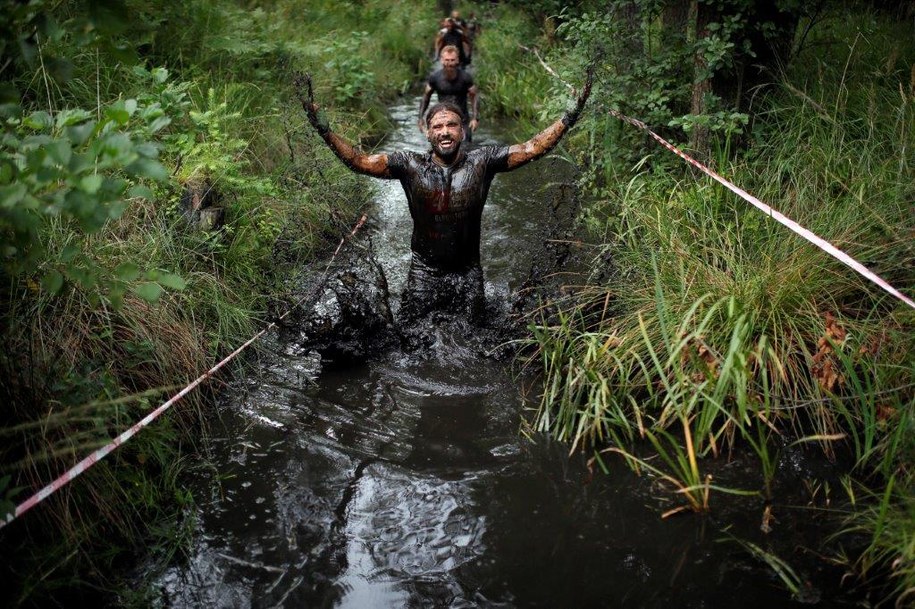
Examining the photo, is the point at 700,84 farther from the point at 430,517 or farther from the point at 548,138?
the point at 430,517

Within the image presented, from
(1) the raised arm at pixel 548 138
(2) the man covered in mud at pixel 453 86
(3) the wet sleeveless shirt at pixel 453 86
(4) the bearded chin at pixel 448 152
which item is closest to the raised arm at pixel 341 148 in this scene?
(4) the bearded chin at pixel 448 152

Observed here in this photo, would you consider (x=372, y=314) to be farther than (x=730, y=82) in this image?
No

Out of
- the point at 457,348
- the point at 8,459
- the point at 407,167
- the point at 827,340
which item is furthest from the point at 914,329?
the point at 8,459

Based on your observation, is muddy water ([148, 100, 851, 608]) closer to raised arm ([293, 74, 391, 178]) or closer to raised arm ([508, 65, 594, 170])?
raised arm ([293, 74, 391, 178])

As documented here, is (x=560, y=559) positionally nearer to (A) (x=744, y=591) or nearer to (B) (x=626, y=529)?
(B) (x=626, y=529)

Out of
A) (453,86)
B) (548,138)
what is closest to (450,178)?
(548,138)

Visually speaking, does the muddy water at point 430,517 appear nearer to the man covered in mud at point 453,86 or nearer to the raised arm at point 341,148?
the raised arm at point 341,148

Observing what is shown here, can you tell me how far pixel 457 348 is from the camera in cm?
475

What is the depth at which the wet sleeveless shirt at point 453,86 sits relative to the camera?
29.3ft

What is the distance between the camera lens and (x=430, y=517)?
3275 millimetres

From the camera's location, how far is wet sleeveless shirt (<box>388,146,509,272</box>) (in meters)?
4.63

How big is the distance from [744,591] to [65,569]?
2751 millimetres

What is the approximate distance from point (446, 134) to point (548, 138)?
2.22 feet

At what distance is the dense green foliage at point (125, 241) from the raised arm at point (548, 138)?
208cm
